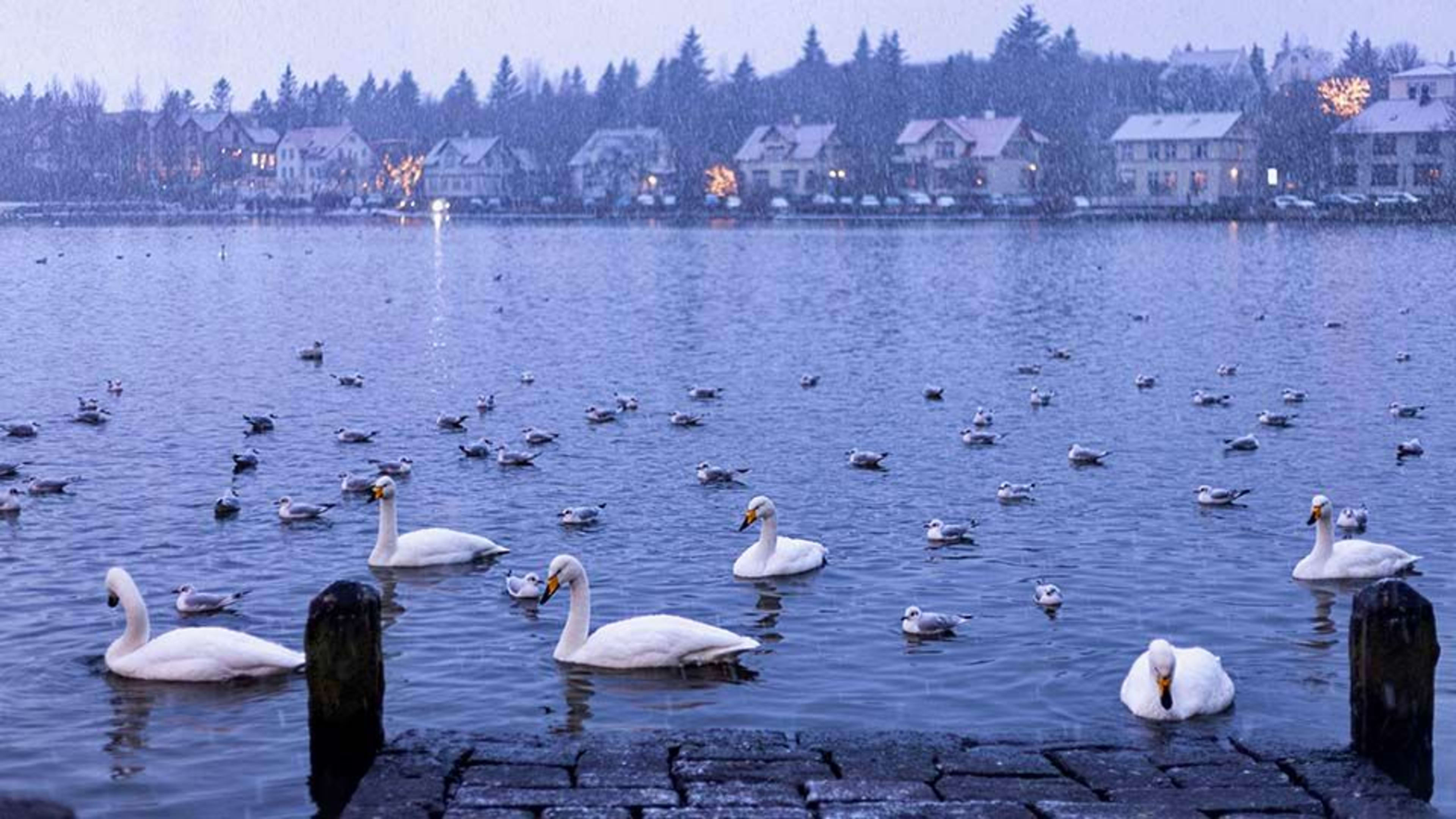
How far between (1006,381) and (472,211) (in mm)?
142002

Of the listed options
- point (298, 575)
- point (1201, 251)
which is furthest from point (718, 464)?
point (1201, 251)

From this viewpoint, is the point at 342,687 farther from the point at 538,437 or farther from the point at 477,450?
the point at 538,437

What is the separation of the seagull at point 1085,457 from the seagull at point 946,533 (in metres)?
5.94

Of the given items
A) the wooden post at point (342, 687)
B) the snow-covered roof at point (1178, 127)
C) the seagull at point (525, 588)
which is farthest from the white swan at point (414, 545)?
the snow-covered roof at point (1178, 127)

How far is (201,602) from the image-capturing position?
56.4ft

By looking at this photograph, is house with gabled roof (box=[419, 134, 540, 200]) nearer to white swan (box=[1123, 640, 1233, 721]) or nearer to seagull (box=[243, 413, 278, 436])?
seagull (box=[243, 413, 278, 436])

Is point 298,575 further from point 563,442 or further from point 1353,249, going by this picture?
point 1353,249

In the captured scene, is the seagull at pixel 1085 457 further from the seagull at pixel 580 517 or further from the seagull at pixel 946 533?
the seagull at pixel 580 517

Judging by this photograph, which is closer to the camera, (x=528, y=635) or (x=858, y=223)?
(x=528, y=635)

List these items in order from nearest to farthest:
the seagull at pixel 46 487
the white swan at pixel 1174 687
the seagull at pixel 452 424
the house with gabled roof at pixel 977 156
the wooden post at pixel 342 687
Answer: the wooden post at pixel 342 687, the white swan at pixel 1174 687, the seagull at pixel 46 487, the seagull at pixel 452 424, the house with gabled roof at pixel 977 156

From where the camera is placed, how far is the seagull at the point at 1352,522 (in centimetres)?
2152

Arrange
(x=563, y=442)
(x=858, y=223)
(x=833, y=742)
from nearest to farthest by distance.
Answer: (x=833, y=742), (x=563, y=442), (x=858, y=223)

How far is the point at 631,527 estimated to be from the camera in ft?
72.4

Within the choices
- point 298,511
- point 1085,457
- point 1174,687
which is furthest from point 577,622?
point 1085,457
